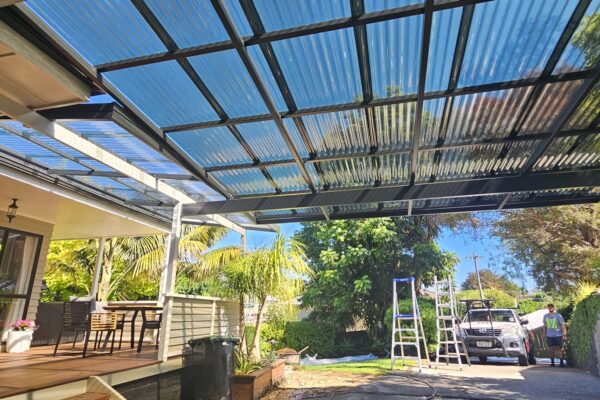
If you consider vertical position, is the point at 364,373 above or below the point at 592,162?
below

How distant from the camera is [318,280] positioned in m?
15.2

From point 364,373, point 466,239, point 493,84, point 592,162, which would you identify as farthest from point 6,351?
point 466,239

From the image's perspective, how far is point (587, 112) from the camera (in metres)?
3.95

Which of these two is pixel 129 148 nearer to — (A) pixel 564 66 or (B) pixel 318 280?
(A) pixel 564 66

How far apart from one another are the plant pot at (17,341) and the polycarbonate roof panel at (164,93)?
542 cm

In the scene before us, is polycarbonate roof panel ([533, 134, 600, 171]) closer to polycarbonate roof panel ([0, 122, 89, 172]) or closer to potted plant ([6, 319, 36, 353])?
polycarbonate roof panel ([0, 122, 89, 172])

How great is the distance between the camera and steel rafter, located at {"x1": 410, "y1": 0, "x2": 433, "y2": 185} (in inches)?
106

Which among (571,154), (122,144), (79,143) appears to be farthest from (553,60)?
(79,143)

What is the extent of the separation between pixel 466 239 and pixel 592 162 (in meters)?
13.4

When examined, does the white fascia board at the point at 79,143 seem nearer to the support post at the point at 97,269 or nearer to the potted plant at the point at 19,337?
the potted plant at the point at 19,337

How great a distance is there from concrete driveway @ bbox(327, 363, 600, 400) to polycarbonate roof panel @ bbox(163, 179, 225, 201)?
3925 mm

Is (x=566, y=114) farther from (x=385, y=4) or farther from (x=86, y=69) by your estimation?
(x=86, y=69)

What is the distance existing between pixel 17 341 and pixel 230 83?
6.55 metres

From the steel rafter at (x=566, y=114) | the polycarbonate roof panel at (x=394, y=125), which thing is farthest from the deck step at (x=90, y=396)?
the steel rafter at (x=566, y=114)
